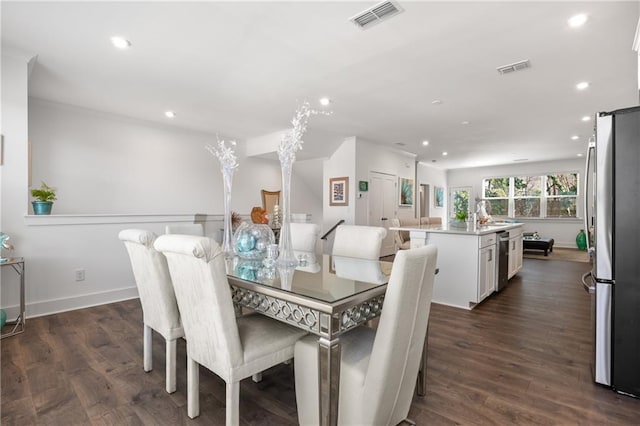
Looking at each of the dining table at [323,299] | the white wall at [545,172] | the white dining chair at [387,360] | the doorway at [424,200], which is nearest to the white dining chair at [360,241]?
the dining table at [323,299]

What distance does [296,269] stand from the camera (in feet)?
6.69

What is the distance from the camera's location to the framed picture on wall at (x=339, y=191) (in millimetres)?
6641

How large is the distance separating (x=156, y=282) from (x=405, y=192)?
23.7 feet

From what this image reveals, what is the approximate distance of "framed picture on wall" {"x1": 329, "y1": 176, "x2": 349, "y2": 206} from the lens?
6641 millimetres

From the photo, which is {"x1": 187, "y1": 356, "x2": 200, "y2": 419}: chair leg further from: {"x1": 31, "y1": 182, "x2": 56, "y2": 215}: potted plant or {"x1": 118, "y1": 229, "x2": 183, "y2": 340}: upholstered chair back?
{"x1": 31, "y1": 182, "x2": 56, "y2": 215}: potted plant

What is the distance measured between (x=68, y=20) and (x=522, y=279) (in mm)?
6454

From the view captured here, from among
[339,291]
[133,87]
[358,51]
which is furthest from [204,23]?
[339,291]

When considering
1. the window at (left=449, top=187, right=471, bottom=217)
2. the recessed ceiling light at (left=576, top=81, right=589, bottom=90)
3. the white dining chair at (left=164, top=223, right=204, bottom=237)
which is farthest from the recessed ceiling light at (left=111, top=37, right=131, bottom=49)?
the window at (left=449, top=187, right=471, bottom=217)

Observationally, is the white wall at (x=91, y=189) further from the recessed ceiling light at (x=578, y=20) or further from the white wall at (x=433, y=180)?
the white wall at (x=433, y=180)

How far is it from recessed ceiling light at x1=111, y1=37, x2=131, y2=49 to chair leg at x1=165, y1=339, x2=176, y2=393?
8.35ft

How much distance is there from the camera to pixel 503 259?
4.28m

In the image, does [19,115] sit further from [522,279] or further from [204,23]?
[522,279]

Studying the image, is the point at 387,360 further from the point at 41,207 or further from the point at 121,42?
the point at 41,207

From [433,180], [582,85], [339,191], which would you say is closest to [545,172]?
Answer: [433,180]
